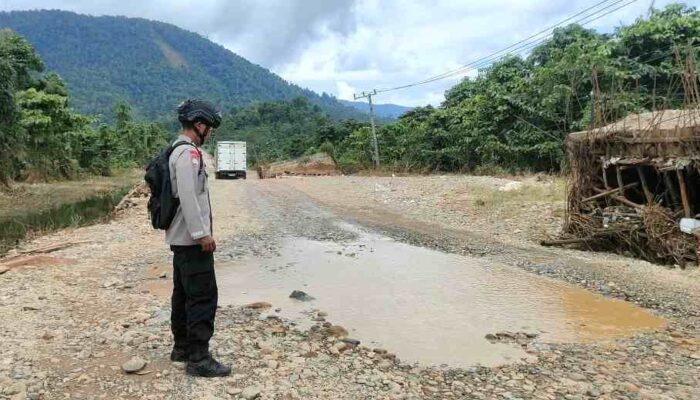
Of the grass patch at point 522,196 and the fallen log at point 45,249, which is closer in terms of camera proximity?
the fallen log at point 45,249

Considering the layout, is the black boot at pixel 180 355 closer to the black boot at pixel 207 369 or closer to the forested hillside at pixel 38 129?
the black boot at pixel 207 369

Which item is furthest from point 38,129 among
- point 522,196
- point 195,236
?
point 195,236

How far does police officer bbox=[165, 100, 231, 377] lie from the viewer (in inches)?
152

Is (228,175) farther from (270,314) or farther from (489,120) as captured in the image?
(270,314)

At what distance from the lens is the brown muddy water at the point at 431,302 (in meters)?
5.48

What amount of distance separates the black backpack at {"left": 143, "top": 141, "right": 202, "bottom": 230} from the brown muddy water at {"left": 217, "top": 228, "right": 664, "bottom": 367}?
7.82ft

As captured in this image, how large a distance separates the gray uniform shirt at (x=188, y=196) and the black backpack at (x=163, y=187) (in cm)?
3

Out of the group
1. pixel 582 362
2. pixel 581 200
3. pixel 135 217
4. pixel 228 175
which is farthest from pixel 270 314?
pixel 228 175

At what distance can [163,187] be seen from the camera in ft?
13.0

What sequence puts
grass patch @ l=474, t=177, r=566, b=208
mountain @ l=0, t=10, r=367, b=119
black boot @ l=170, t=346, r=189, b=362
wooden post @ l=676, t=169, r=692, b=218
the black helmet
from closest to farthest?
the black helmet, black boot @ l=170, t=346, r=189, b=362, wooden post @ l=676, t=169, r=692, b=218, grass patch @ l=474, t=177, r=566, b=208, mountain @ l=0, t=10, r=367, b=119

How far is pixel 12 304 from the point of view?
6.00 meters

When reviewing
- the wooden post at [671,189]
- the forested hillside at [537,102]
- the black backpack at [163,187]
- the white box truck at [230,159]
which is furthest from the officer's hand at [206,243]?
the white box truck at [230,159]

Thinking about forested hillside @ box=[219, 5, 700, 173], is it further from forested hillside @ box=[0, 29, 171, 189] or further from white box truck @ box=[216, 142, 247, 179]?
forested hillside @ box=[0, 29, 171, 189]

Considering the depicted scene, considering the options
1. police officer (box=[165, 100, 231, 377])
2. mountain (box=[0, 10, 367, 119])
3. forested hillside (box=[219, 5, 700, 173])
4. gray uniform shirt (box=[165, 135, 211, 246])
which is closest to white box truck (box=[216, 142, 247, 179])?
forested hillside (box=[219, 5, 700, 173])
